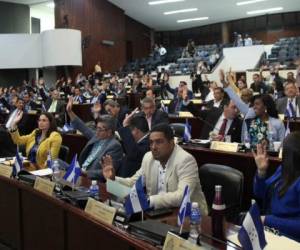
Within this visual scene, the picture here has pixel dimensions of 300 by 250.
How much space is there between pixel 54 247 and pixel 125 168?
3.88ft

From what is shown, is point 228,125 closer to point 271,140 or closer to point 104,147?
point 271,140

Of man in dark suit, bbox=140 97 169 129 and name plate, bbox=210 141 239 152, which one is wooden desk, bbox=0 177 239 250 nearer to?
name plate, bbox=210 141 239 152

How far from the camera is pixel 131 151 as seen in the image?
341 centimetres

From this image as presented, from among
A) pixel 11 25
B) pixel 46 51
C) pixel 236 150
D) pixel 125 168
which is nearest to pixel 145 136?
pixel 125 168

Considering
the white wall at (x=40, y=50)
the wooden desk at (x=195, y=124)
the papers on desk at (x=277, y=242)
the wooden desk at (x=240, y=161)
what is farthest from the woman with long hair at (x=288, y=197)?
the white wall at (x=40, y=50)

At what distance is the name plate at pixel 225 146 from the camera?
13.0 ft

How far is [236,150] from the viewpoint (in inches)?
155

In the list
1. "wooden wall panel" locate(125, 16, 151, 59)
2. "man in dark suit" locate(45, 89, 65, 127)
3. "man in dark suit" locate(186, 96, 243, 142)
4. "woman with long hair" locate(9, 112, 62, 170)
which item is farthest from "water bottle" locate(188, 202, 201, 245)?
"wooden wall panel" locate(125, 16, 151, 59)

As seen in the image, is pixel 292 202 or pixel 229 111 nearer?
pixel 292 202

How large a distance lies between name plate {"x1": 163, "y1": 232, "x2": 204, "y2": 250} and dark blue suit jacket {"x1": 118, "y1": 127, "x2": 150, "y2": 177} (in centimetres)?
180

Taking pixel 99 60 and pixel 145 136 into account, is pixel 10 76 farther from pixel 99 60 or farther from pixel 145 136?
pixel 145 136

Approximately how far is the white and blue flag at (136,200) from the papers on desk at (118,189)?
19 centimetres

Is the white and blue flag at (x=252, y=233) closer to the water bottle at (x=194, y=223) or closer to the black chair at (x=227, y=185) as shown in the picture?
the water bottle at (x=194, y=223)

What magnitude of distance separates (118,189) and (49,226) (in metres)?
0.50
